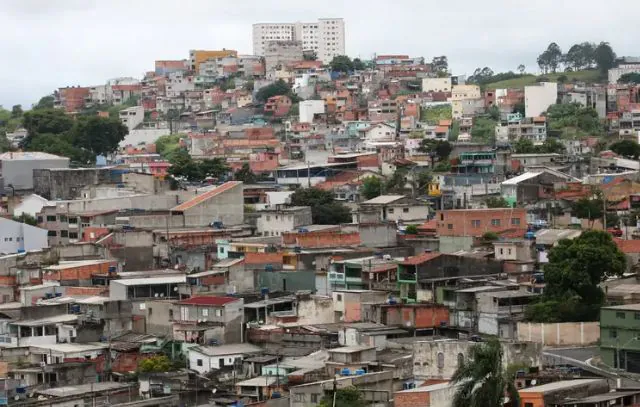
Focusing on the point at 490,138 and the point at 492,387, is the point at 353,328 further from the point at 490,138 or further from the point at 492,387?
the point at 490,138

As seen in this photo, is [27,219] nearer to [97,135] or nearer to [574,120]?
[97,135]

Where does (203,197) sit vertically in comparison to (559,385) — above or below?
above

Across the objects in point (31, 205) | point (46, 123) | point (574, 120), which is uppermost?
point (46, 123)

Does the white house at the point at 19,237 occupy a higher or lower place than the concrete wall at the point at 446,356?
higher

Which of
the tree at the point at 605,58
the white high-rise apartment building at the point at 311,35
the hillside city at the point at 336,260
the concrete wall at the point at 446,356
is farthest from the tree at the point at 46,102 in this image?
the concrete wall at the point at 446,356

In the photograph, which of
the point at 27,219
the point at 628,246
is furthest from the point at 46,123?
the point at 628,246

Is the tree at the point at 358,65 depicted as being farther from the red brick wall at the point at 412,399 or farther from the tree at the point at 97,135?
the red brick wall at the point at 412,399
